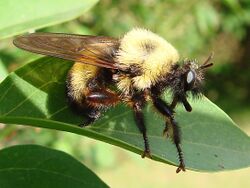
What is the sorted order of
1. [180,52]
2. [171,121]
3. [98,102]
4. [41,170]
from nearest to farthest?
[41,170] < [171,121] < [98,102] < [180,52]

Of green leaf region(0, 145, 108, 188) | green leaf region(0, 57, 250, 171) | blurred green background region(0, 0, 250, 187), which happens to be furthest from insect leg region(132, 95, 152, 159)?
blurred green background region(0, 0, 250, 187)

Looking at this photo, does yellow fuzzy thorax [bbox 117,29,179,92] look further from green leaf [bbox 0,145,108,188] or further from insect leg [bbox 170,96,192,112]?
green leaf [bbox 0,145,108,188]

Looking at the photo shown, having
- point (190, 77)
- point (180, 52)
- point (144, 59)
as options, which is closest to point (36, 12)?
point (144, 59)

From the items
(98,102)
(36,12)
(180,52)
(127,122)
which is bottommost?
(180,52)

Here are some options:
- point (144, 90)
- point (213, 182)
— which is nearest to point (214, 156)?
point (144, 90)

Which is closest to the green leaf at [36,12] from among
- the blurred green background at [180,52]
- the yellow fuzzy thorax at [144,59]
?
the blurred green background at [180,52]

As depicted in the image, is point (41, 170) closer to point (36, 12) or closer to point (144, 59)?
point (36, 12)
